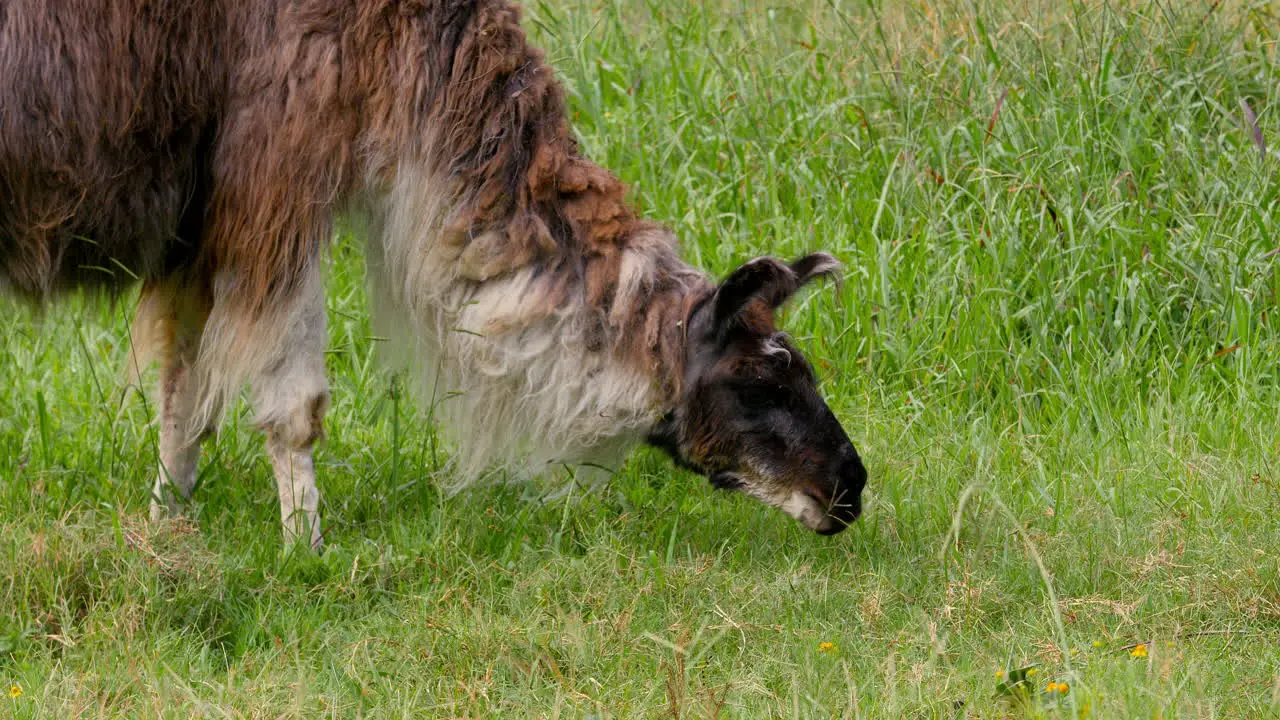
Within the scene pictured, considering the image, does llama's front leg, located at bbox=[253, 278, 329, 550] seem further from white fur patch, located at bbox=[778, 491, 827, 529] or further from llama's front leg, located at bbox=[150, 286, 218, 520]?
white fur patch, located at bbox=[778, 491, 827, 529]

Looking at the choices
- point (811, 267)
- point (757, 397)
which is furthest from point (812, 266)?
point (757, 397)

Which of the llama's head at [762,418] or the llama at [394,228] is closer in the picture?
the llama at [394,228]

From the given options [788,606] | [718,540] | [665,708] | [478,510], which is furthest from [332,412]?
[665,708]

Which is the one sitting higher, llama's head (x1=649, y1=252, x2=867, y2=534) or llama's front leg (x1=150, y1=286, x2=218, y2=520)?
llama's head (x1=649, y1=252, x2=867, y2=534)

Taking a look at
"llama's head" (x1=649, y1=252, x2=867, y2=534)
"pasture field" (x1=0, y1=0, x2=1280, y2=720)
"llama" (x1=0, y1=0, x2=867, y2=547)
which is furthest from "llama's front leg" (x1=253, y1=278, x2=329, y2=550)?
"llama's head" (x1=649, y1=252, x2=867, y2=534)

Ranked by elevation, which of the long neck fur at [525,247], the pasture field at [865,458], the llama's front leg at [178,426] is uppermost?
the long neck fur at [525,247]

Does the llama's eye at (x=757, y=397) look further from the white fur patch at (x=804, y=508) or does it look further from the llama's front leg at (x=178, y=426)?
the llama's front leg at (x=178, y=426)

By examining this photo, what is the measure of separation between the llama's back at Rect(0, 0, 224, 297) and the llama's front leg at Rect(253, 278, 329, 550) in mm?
453

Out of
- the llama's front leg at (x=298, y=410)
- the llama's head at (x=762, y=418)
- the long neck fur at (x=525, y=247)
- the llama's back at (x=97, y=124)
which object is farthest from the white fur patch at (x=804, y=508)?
the llama's back at (x=97, y=124)

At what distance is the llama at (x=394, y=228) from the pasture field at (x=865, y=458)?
0.31 metres

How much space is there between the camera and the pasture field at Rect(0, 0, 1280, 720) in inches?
147

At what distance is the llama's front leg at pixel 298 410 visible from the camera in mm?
4328

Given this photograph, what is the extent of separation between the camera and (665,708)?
11.4ft

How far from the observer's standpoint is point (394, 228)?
438 centimetres
